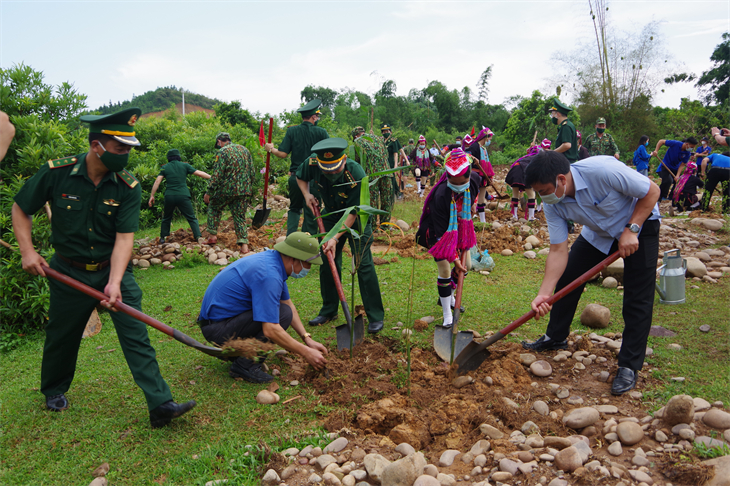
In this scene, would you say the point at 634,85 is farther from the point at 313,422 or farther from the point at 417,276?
the point at 313,422

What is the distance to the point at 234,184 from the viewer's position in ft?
25.1

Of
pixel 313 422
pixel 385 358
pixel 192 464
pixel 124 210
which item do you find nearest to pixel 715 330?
pixel 385 358

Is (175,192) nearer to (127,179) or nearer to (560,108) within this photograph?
(127,179)

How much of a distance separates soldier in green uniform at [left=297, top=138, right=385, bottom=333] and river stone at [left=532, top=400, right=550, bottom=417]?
1.74m

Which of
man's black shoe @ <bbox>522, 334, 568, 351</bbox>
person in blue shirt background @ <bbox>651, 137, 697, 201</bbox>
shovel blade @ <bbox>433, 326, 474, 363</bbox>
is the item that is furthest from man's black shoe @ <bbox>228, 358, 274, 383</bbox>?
person in blue shirt background @ <bbox>651, 137, 697, 201</bbox>

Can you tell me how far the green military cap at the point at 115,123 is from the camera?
9.09ft

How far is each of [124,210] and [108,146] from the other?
17.0 inches

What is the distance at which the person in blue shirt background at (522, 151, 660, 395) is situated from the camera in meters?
3.11

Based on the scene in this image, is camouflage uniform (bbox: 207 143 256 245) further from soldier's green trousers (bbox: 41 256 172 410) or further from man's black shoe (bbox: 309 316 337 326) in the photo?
soldier's green trousers (bbox: 41 256 172 410)

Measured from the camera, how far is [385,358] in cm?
384

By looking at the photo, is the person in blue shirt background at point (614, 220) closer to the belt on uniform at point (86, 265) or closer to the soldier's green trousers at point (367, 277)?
the soldier's green trousers at point (367, 277)

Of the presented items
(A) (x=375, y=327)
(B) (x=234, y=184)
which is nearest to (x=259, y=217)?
(B) (x=234, y=184)

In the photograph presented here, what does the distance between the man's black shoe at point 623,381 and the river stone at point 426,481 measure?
5.42ft

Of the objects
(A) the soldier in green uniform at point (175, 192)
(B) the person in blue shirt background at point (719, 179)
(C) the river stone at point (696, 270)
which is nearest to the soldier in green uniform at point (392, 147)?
(A) the soldier in green uniform at point (175, 192)
